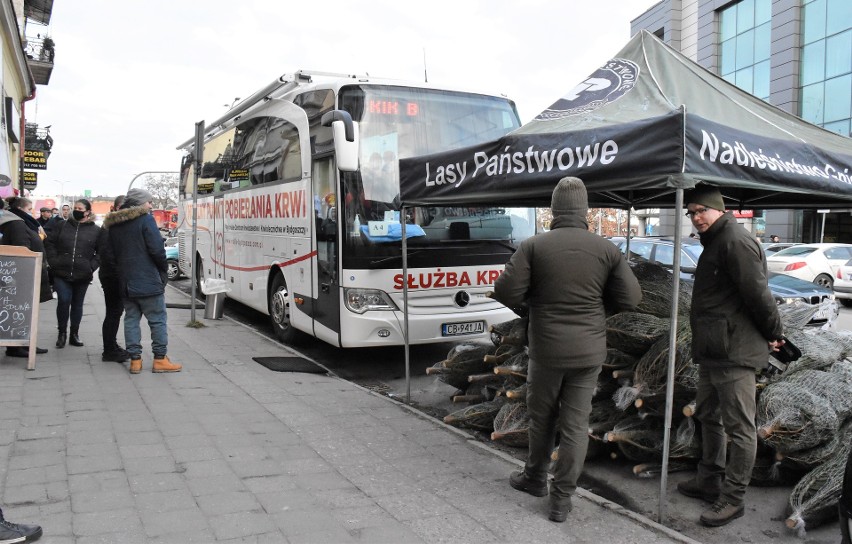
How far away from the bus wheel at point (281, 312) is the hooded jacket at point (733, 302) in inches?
236

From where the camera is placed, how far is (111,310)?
7.09 m

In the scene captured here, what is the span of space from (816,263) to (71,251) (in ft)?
57.0

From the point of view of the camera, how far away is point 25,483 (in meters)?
3.79

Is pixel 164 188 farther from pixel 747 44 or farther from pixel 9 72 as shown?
pixel 747 44

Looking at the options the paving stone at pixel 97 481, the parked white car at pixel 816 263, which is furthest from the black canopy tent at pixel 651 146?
the parked white car at pixel 816 263

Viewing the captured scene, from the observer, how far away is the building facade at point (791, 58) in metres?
28.7

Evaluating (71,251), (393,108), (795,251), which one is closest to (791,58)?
(795,251)

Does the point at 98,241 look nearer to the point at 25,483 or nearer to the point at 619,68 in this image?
the point at 25,483

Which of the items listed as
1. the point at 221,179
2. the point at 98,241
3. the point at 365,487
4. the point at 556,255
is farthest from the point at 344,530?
the point at 221,179

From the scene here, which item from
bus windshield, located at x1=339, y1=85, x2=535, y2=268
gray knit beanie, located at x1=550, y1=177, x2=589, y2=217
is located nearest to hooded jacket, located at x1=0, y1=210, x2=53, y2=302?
bus windshield, located at x1=339, y1=85, x2=535, y2=268

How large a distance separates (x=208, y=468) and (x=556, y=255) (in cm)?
261

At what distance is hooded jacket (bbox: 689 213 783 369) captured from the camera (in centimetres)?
354

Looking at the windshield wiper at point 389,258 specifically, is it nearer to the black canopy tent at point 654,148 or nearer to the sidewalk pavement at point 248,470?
the sidewalk pavement at point 248,470

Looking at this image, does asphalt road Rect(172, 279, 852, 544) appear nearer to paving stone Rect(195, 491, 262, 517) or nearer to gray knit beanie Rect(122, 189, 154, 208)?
paving stone Rect(195, 491, 262, 517)
